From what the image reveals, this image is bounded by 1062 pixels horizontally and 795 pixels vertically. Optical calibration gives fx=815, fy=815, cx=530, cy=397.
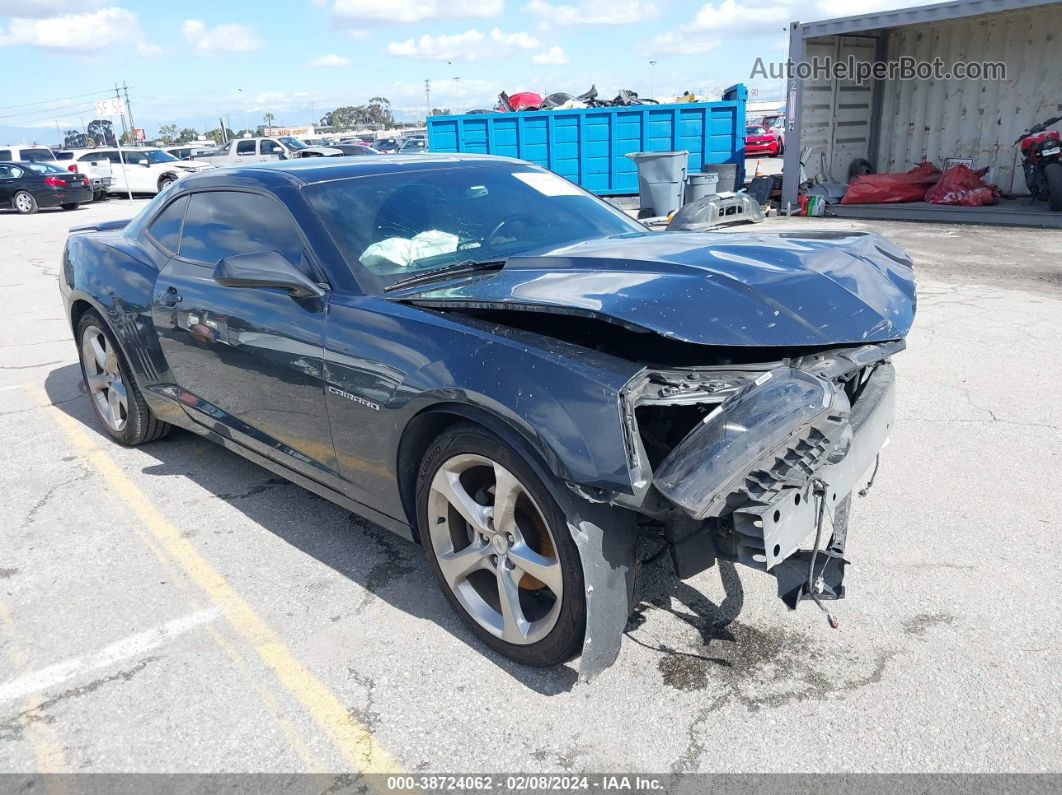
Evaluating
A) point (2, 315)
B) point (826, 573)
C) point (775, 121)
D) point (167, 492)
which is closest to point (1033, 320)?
point (826, 573)

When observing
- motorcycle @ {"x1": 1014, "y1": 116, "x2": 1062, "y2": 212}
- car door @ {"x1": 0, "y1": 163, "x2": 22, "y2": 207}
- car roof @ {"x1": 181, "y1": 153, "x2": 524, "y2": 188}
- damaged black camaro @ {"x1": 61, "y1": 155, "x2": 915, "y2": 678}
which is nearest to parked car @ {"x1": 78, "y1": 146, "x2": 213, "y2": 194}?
car door @ {"x1": 0, "y1": 163, "x2": 22, "y2": 207}

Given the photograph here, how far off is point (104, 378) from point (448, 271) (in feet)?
9.38

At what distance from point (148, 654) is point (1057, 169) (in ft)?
45.3

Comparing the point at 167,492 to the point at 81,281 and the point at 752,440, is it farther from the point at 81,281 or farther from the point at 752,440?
the point at 752,440

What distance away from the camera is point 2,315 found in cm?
924

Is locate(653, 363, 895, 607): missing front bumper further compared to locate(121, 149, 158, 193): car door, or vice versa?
locate(121, 149, 158, 193): car door

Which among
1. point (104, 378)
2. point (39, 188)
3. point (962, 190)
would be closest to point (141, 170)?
point (39, 188)

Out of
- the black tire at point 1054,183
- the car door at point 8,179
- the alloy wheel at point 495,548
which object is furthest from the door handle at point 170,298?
the car door at point 8,179

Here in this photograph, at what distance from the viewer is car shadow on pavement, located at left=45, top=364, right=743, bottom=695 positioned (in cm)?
297

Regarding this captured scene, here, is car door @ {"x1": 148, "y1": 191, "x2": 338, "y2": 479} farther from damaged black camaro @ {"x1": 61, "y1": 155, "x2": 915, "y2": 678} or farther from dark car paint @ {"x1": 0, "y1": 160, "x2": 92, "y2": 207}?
dark car paint @ {"x1": 0, "y1": 160, "x2": 92, "y2": 207}

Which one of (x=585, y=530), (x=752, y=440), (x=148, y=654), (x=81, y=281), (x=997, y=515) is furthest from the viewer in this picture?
(x=81, y=281)

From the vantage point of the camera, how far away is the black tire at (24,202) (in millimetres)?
22797

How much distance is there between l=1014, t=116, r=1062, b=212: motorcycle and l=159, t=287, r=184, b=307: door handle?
12.9 m

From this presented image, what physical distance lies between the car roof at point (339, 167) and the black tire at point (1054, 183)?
37.1 feet
